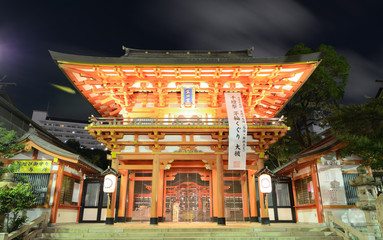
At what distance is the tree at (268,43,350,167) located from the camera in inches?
856

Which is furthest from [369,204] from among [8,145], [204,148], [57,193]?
[8,145]

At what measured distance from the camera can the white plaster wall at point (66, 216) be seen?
13780 mm

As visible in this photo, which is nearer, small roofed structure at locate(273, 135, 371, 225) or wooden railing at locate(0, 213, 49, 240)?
wooden railing at locate(0, 213, 49, 240)

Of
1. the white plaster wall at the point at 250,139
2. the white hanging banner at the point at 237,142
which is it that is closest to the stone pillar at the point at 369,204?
the white hanging banner at the point at 237,142

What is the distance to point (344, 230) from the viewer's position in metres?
10.4

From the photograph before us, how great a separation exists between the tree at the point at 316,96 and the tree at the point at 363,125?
488 inches

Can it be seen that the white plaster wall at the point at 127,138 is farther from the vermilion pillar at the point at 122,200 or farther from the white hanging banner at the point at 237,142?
the white hanging banner at the point at 237,142

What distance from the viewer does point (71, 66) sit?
1370cm

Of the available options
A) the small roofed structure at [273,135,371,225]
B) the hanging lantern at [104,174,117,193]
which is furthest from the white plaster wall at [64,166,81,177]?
the small roofed structure at [273,135,371,225]

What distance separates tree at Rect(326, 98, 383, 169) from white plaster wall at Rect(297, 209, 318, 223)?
4799mm

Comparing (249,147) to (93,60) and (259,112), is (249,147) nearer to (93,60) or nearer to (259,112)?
(259,112)

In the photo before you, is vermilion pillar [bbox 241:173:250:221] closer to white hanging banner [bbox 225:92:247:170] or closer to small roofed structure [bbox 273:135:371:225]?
white hanging banner [bbox 225:92:247:170]

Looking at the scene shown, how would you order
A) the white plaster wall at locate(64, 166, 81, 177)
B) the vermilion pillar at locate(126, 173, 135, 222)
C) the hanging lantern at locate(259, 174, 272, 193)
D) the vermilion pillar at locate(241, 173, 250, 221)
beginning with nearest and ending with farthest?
the hanging lantern at locate(259, 174, 272, 193) < the white plaster wall at locate(64, 166, 81, 177) < the vermilion pillar at locate(241, 173, 250, 221) < the vermilion pillar at locate(126, 173, 135, 222)

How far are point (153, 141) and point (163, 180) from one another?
384cm
